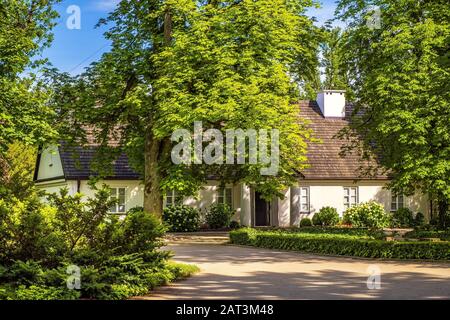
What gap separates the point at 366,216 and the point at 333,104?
9.60m

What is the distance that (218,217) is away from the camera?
39.3 meters

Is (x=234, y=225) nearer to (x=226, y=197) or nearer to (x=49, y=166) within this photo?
(x=226, y=197)

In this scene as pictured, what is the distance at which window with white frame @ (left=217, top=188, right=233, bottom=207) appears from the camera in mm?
41156

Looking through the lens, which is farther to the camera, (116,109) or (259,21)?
(116,109)

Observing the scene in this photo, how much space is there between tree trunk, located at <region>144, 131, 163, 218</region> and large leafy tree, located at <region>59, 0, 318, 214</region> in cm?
4

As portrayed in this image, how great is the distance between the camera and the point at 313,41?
2881 centimetres

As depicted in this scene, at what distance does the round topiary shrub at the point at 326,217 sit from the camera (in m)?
39.5

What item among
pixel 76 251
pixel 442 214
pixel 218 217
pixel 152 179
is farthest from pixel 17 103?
pixel 442 214

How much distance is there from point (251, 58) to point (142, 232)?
11.7 metres

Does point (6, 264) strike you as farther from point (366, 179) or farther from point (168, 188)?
point (366, 179)

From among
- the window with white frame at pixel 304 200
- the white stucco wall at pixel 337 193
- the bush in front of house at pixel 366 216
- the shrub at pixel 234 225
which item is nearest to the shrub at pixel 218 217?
the shrub at pixel 234 225

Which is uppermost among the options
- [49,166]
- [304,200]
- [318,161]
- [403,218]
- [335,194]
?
[318,161]

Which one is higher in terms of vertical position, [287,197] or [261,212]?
[287,197]
